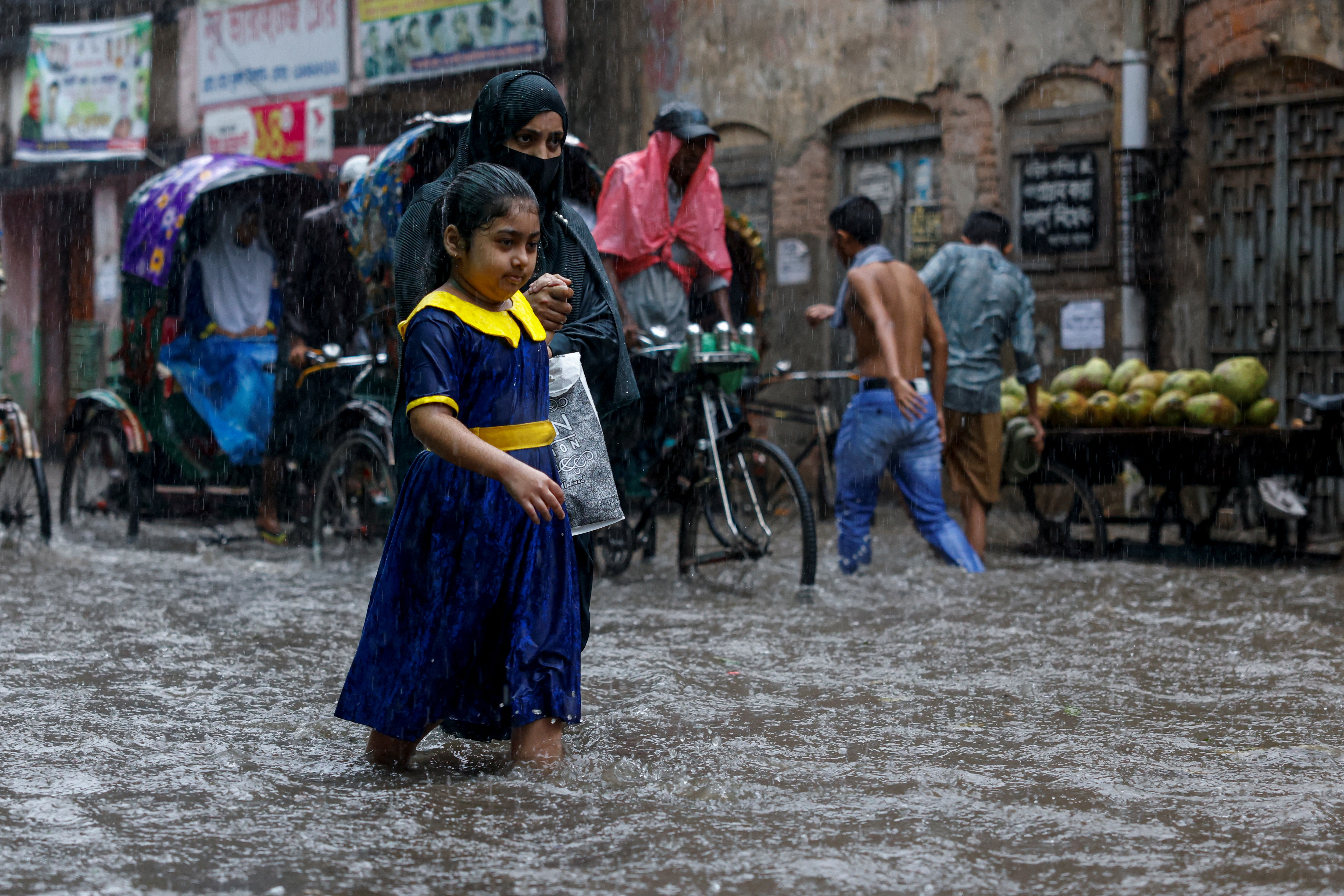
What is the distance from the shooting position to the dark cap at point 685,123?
717 cm

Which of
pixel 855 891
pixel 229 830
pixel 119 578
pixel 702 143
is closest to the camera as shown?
pixel 855 891

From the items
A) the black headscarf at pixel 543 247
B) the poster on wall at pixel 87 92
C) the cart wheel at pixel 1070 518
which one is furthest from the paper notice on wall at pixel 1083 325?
the poster on wall at pixel 87 92

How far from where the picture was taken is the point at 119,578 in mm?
7801

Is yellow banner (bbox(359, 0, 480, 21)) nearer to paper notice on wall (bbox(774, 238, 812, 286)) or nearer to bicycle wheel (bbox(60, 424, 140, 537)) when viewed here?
paper notice on wall (bbox(774, 238, 812, 286))

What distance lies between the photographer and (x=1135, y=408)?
28.0 ft

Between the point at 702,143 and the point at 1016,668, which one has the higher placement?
the point at 702,143

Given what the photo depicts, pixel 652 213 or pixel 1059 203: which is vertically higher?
pixel 1059 203

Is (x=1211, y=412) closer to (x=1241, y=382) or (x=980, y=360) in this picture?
(x=1241, y=382)

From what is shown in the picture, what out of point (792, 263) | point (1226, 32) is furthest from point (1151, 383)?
point (792, 263)

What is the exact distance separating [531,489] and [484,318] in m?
0.49

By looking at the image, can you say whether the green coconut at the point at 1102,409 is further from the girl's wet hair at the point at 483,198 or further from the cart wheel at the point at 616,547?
the girl's wet hair at the point at 483,198

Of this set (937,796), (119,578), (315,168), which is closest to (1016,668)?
(937,796)

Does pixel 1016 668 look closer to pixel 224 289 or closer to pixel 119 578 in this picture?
pixel 119 578

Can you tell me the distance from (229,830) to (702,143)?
15.9ft
